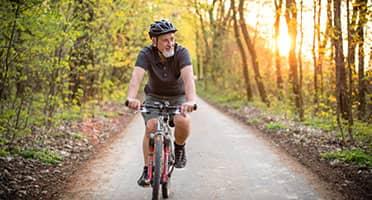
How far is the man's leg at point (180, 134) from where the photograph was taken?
18.5 feet

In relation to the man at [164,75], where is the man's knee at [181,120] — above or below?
below

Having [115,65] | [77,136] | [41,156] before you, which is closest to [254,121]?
[115,65]

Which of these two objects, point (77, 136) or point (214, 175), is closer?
point (214, 175)

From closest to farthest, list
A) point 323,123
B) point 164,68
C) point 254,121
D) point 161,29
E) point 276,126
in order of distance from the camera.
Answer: point 161,29 → point 164,68 → point 276,126 → point 323,123 → point 254,121

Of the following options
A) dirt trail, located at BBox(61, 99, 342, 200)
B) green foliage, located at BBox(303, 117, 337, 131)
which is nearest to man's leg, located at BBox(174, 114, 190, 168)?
dirt trail, located at BBox(61, 99, 342, 200)

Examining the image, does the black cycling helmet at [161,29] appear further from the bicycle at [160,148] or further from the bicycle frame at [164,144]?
the bicycle frame at [164,144]

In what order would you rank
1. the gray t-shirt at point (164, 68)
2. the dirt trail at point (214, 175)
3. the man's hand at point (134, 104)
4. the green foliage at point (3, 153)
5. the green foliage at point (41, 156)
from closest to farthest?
the man's hand at point (134, 104) → the gray t-shirt at point (164, 68) → the dirt trail at point (214, 175) → the green foliage at point (3, 153) → the green foliage at point (41, 156)

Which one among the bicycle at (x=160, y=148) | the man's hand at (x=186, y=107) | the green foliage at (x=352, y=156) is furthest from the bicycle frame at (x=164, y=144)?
the green foliage at (x=352, y=156)

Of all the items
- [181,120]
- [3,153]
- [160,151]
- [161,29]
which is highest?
[161,29]

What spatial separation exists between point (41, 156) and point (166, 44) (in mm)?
3787

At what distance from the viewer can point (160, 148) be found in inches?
204

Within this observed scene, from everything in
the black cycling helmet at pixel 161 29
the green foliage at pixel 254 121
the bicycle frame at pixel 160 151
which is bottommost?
the green foliage at pixel 254 121

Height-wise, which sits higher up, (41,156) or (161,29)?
(161,29)

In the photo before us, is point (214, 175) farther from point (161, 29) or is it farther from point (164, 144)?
point (161, 29)
